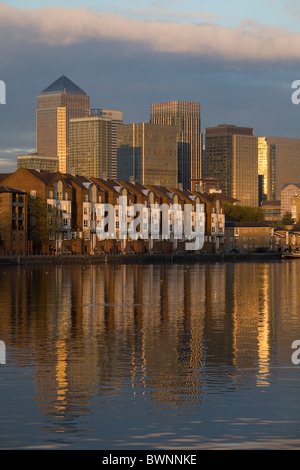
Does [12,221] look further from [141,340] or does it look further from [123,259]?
[141,340]

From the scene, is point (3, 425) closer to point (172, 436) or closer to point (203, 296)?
point (172, 436)

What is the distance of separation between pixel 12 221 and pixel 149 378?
385 feet

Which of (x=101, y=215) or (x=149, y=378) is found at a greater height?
(x=101, y=215)

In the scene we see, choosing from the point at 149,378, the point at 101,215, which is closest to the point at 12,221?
the point at 101,215

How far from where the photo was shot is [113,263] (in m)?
140

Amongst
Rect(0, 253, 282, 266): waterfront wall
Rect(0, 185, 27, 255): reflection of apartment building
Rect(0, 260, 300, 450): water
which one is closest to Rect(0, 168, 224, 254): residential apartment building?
Rect(0, 185, 27, 255): reflection of apartment building

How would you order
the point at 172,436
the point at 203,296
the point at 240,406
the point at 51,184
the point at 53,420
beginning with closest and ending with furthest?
the point at 172,436, the point at 53,420, the point at 240,406, the point at 203,296, the point at 51,184

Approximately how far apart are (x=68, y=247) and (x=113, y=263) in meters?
17.2

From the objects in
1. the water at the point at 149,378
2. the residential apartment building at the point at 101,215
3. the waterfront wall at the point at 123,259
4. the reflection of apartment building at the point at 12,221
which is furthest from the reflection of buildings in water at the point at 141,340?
the residential apartment building at the point at 101,215

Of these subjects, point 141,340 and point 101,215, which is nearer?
point 141,340

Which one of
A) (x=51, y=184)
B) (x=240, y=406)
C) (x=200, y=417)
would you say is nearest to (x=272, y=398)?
(x=240, y=406)

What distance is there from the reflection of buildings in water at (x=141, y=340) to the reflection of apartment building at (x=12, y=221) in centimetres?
7958

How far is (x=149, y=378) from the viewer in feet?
78.4

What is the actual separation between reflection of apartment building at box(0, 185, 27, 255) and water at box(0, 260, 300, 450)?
304ft
